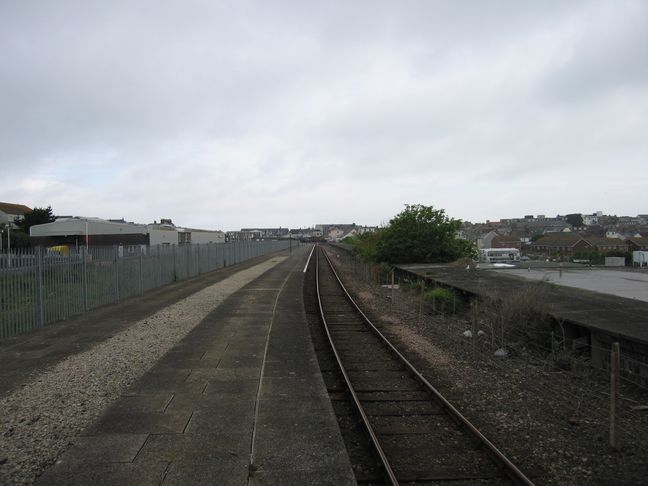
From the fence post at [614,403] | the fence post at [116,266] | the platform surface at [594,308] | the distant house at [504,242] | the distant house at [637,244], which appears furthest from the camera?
the distant house at [504,242]

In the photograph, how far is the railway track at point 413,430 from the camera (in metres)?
4.84

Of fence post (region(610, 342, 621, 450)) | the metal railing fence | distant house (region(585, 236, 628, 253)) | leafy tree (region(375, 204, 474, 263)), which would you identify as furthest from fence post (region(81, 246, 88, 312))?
distant house (region(585, 236, 628, 253))

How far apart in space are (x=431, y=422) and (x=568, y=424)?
1.77 m

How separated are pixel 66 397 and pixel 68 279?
7.13 meters

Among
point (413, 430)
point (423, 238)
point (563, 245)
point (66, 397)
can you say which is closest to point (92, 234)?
point (423, 238)

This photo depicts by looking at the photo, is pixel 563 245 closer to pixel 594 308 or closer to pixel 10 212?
pixel 594 308

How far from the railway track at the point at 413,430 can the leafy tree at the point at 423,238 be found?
80.6 feet

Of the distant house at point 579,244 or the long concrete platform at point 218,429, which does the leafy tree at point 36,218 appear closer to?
the long concrete platform at point 218,429

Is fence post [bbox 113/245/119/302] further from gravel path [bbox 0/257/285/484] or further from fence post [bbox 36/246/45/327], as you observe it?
gravel path [bbox 0/257/285/484]

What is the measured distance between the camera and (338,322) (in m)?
14.2

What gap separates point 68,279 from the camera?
12602 millimetres

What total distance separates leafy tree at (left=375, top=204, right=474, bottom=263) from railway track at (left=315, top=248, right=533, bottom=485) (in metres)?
24.6

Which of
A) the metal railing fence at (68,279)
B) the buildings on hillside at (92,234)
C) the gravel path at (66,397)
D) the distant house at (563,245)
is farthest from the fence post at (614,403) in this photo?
the distant house at (563,245)

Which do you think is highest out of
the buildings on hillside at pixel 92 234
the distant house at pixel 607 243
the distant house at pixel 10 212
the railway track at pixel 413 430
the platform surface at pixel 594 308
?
the distant house at pixel 10 212
